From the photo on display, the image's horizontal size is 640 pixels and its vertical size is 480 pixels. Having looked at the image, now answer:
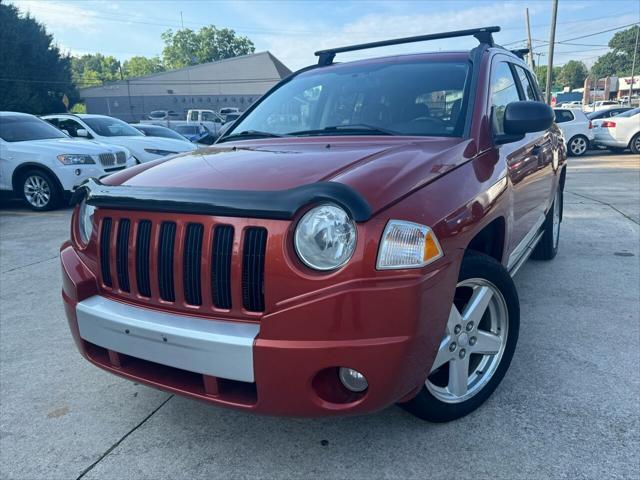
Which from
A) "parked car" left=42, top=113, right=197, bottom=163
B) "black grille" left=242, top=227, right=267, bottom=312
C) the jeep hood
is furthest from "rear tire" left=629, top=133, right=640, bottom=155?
"black grille" left=242, top=227, right=267, bottom=312

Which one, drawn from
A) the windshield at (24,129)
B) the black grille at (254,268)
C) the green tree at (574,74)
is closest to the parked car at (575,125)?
the windshield at (24,129)

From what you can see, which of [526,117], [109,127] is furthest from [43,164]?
[526,117]

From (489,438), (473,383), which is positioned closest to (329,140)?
(473,383)

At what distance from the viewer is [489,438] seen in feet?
7.08

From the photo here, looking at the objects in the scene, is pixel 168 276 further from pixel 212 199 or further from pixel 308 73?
pixel 308 73

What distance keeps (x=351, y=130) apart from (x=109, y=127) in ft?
31.2

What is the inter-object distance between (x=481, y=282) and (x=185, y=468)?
147 cm

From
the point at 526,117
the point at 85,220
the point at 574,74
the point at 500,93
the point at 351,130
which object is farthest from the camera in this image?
the point at 574,74

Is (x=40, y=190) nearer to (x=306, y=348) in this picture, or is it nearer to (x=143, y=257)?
(x=143, y=257)

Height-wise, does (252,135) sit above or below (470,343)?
above

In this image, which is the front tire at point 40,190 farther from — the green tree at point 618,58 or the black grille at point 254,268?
the green tree at point 618,58

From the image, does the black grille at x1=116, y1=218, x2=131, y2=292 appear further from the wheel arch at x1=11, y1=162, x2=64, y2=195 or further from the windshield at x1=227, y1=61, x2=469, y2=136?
the wheel arch at x1=11, y1=162, x2=64, y2=195

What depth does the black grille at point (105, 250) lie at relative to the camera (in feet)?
6.97

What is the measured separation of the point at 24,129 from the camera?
8586 millimetres
